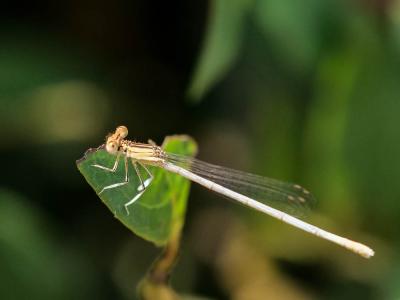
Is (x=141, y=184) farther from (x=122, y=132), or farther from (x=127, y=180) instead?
(x=122, y=132)

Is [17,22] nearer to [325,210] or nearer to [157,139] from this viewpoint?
[157,139]

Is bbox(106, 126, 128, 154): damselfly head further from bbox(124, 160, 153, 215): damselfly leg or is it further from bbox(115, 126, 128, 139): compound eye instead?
bbox(124, 160, 153, 215): damselfly leg

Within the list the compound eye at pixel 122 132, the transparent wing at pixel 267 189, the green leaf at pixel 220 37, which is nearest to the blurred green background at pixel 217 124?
the green leaf at pixel 220 37

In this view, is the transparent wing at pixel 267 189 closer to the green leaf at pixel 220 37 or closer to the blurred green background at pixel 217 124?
the blurred green background at pixel 217 124

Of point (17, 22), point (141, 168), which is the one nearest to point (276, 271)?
point (141, 168)

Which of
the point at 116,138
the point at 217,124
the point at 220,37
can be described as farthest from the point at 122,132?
the point at 217,124

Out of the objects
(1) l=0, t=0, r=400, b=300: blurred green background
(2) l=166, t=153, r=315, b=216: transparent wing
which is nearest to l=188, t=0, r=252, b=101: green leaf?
(1) l=0, t=0, r=400, b=300: blurred green background
